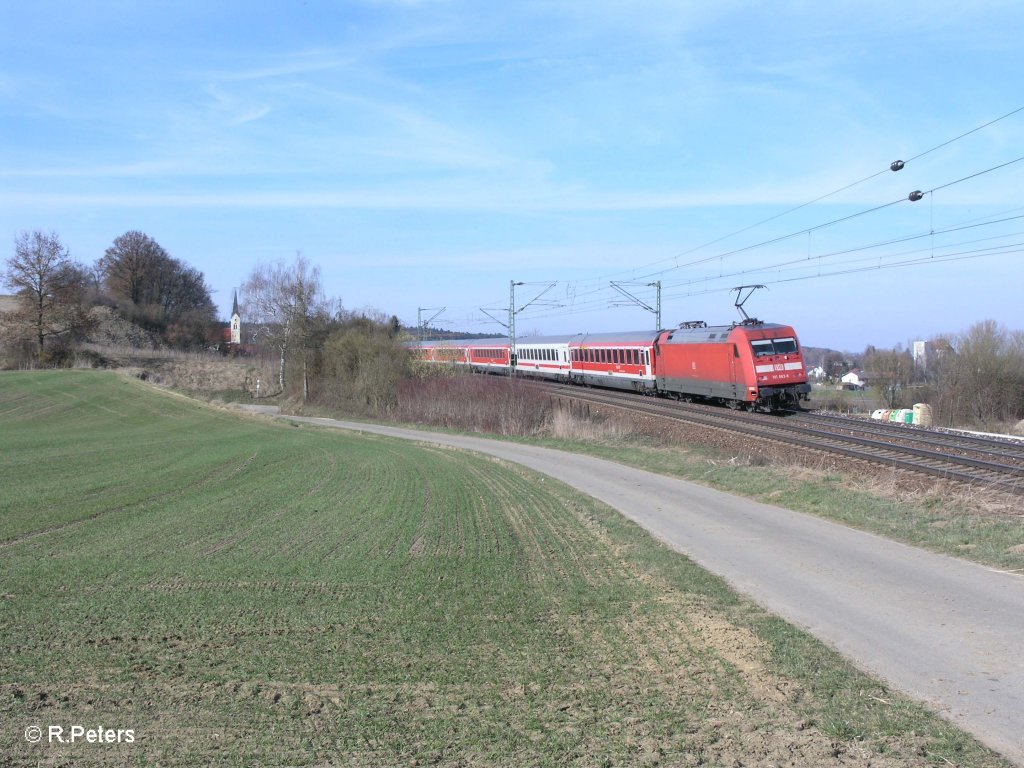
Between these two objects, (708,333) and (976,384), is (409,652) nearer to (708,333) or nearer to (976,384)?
(708,333)

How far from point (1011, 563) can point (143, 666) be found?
A: 30.2ft

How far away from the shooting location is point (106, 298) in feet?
304

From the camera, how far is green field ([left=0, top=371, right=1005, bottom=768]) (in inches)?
207

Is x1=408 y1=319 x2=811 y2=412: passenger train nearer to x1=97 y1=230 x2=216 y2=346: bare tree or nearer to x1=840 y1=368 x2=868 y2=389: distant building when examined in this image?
x1=840 y1=368 x2=868 y2=389: distant building

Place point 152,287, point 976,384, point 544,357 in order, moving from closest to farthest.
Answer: point 976,384 → point 544,357 → point 152,287

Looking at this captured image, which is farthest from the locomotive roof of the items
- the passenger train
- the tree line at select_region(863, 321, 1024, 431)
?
the tree line at select_region(863, 321, 1024, 431)

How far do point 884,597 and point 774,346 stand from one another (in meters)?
21.8

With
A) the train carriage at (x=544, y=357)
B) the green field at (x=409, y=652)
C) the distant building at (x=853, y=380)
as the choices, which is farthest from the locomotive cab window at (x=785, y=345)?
the distant building at (x=853, y=380)

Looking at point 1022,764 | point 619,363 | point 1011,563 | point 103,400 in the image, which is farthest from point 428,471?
point 103,400

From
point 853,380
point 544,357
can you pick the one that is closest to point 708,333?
point 544,357

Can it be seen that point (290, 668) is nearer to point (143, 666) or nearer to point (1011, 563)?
point (143, 666)

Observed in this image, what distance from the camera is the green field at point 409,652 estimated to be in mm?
5246

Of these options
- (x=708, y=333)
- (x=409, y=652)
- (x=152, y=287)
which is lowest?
(x=409, y=652)

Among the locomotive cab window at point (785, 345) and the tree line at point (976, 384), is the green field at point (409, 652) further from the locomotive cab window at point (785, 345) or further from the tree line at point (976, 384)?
the tree line at point (976, 384)
